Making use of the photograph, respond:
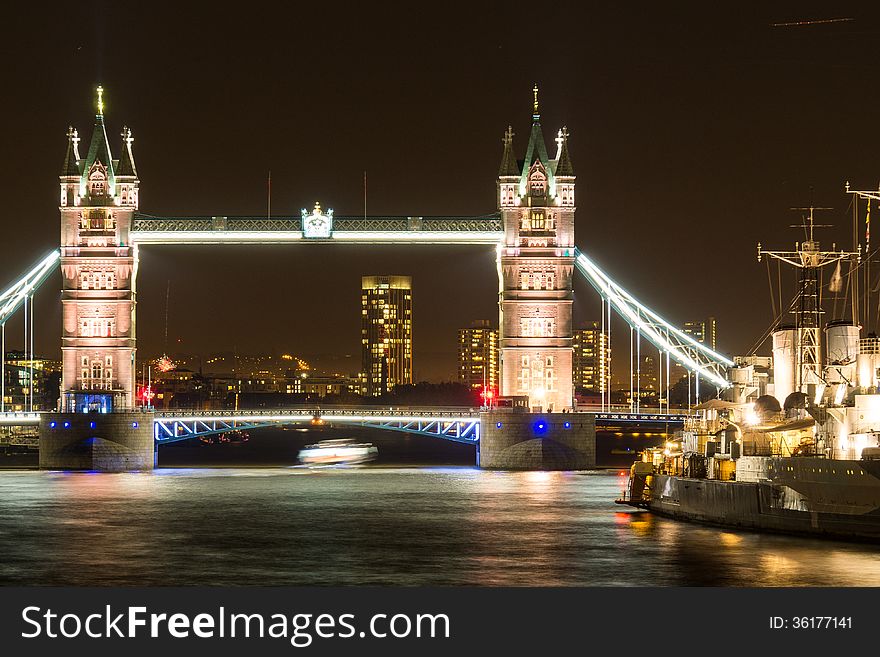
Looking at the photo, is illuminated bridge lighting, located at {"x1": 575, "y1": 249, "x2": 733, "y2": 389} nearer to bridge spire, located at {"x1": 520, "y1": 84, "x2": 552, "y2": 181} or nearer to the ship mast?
bridge spire, located at {"x1": 520, "y1": 84, "x2": 552, "y2": 181}

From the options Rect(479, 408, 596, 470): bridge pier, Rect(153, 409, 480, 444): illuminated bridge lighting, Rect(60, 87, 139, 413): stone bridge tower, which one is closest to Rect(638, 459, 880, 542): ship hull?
Rect(479, 408, 596, 470): bridge pier

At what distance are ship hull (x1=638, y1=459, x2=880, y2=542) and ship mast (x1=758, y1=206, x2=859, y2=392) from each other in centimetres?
397

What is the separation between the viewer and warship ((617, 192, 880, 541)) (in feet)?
130

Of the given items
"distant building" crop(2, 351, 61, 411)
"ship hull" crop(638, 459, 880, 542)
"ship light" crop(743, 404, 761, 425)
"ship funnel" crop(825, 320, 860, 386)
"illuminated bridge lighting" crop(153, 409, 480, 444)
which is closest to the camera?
"ship hull" crop(638, 459, 880, 542)

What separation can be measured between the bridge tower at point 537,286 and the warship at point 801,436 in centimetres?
2886

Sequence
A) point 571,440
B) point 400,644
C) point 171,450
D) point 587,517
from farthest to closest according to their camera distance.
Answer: point 171,450 < point 571,440 < point 587,517 < point 400,644

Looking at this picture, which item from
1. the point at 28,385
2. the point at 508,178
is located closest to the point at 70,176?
the point at 508,178

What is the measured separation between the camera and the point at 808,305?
4662 cm

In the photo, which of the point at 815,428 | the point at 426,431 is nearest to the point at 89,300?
the point at 426,431

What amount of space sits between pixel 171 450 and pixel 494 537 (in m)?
102

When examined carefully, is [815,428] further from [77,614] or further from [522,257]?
[522,257]

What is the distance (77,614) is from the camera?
91.8 ft

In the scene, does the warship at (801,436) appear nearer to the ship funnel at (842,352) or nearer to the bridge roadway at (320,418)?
the ship funnel at (842,352)

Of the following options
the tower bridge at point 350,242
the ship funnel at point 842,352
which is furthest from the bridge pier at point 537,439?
the ship funnel at point 842,352
